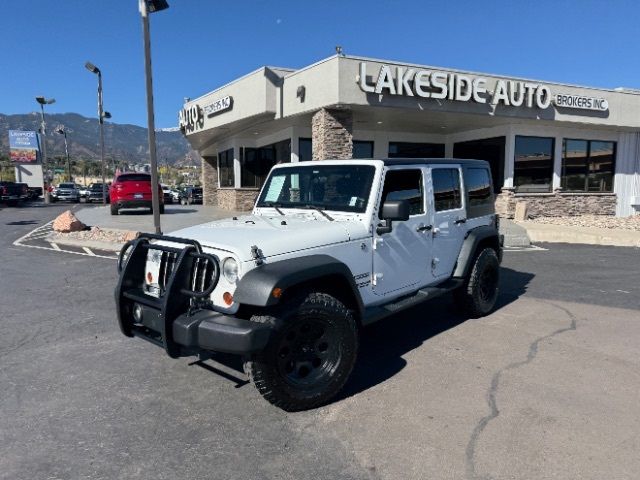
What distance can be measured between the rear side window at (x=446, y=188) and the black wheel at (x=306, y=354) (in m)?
2.04

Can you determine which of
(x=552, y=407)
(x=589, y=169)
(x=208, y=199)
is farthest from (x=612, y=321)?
(x=208, y=199)

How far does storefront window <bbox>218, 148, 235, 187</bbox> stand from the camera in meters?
24.2

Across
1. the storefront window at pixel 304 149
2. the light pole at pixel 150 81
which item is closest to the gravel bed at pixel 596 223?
the storefront window at pixel 304 149

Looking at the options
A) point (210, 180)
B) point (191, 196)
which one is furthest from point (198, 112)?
point (191, 196)

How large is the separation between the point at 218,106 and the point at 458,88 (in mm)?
9896

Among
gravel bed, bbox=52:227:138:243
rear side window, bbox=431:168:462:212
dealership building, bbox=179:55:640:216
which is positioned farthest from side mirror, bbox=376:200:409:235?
dealership building, bbox=179:55:640:216

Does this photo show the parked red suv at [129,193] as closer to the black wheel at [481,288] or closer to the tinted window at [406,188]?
the black wheel at [481,288]

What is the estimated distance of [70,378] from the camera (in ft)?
13.1

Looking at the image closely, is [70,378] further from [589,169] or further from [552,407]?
[589,169]

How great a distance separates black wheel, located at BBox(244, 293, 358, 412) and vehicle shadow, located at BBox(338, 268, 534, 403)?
0.28m

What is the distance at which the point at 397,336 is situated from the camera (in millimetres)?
5059

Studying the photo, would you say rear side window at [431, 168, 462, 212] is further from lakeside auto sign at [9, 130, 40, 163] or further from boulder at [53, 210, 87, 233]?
lakeside auto sign at [9, 130, 40, 163]

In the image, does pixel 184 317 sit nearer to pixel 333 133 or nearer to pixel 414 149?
pixel 333 133

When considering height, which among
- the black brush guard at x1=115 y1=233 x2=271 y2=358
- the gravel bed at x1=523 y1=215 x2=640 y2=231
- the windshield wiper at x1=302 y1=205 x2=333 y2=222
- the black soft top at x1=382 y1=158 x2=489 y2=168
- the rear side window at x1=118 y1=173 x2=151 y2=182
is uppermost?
the rear side window at x1=118 y1=173 x2=151 y2=182
